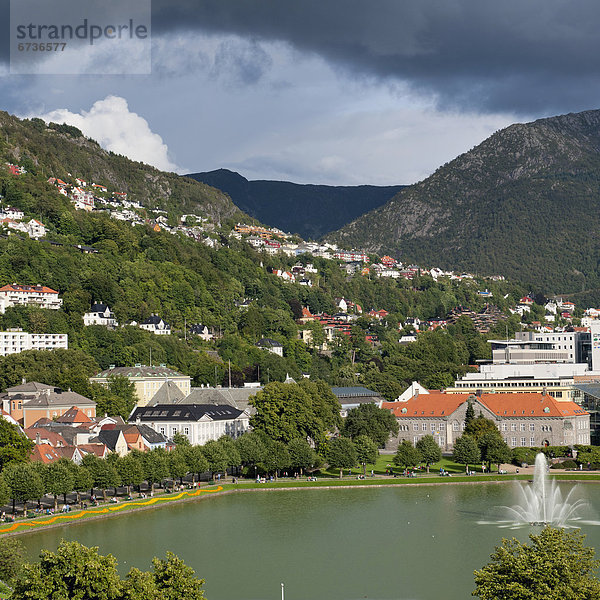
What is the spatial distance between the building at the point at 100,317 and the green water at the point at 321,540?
65546mm

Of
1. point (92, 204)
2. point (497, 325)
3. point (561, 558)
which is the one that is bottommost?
point (561, 558)

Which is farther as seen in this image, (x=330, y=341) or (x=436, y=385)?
(x=330, y=341)

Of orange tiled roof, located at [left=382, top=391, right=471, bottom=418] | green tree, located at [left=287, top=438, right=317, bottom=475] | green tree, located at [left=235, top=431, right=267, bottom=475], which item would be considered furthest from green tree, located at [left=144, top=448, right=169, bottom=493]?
orange tiled roof, located at [left=382, top=391, right=471, bottom=418]

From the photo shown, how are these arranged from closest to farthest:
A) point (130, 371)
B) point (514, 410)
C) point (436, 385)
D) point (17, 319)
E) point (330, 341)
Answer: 1. point (514, 410)
2. point (130, 371)
3. point (17, 319)
4. point (436, 385)
5. point (330, 341)

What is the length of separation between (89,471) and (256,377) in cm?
6628

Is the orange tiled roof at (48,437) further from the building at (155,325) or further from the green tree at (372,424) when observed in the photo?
the building at (155,325)

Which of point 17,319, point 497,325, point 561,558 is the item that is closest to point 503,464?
point 561,558

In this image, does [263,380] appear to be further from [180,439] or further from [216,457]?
[216,457]

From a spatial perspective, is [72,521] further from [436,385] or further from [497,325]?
[497,325]

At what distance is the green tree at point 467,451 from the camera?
8519cm

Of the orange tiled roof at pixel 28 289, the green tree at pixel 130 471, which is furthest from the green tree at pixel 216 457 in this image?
the orange tiled roof at pixel 28 289

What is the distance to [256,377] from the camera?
135125 millimetres

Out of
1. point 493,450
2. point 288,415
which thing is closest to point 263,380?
point 288,415

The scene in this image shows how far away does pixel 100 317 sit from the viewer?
136250mm
